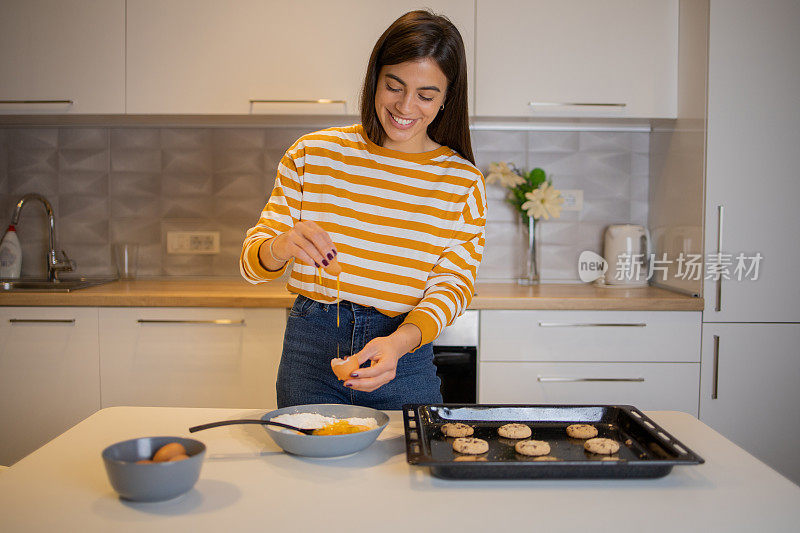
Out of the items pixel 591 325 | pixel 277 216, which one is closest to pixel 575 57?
pixel 591 325

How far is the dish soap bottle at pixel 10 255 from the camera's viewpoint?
275 cm

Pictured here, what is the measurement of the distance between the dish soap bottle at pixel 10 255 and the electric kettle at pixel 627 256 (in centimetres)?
234

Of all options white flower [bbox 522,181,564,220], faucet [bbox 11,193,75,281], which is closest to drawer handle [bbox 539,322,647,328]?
white flower [bbox 522,181,564,220]

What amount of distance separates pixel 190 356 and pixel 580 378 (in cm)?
131

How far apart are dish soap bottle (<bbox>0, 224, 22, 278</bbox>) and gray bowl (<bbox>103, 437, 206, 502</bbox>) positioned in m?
2.22

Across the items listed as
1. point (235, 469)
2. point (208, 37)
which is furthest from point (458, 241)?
point (208, 37)

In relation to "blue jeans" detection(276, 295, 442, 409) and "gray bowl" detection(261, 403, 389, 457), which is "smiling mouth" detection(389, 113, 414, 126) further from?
"gray bowl" detection(261, 403, 389, 457)

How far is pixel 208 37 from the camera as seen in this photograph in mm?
2490

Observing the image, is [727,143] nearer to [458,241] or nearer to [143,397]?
[458,241]

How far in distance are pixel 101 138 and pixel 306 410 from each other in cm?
216

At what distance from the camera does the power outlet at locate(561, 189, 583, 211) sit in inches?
113

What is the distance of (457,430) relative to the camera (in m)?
1.09

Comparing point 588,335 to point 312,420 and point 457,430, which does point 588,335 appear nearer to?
point 457,430

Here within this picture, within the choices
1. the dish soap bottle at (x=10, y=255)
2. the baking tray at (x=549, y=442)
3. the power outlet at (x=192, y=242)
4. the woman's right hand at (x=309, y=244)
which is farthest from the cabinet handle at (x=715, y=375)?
the dish soap bottle at (x=10, y=255)
